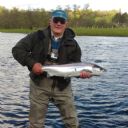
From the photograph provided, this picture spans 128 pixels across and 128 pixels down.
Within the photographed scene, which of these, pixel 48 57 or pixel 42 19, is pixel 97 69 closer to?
pixel 48 57

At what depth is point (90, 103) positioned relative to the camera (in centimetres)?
1260

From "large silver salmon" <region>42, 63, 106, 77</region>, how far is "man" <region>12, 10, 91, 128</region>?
0.54ft

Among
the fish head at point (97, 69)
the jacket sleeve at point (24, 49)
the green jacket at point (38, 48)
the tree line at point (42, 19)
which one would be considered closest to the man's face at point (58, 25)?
the green jacket at point (38, 48)

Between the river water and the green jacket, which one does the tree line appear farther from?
the green jacket

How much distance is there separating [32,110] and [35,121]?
8.1 inches

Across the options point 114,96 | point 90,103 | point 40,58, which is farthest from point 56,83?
point 114,96

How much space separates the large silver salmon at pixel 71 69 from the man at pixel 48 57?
0.54 feet

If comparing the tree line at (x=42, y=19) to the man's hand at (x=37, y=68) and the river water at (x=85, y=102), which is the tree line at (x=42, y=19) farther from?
the man's hand at (x=37, y=68)

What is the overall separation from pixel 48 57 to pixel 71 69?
51 cm

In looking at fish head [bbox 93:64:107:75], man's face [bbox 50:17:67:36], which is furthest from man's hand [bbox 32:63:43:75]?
fish head [bbox 93:64:107:75]

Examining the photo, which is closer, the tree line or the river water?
the river water

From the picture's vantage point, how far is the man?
7129 mm

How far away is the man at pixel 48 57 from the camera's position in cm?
713

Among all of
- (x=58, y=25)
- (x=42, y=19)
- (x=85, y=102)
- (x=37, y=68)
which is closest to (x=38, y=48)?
(x=37, y=68)
